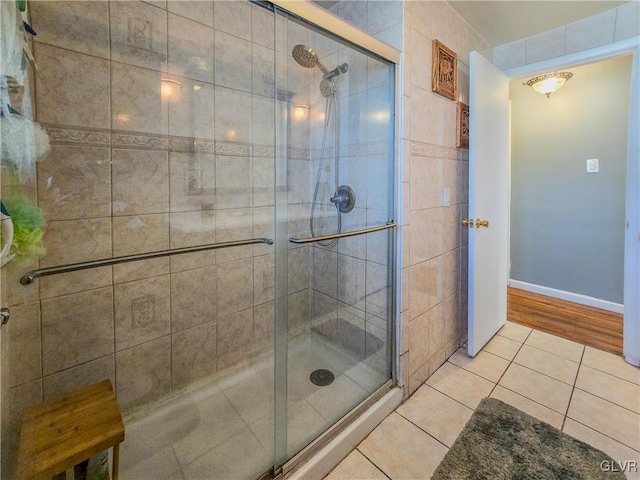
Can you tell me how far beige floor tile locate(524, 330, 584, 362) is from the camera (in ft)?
7.02

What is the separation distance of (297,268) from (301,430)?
29.5 inches

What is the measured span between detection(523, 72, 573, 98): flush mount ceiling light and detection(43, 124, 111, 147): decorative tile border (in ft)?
10.4

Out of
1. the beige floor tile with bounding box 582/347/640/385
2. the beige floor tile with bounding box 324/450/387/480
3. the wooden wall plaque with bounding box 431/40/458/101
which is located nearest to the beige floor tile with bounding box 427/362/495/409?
the beige floor tile with bounding box 324/450/387/480

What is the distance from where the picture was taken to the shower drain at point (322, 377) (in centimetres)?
168

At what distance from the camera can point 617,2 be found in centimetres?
185

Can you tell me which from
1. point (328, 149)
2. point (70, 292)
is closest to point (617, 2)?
point (328, 149)

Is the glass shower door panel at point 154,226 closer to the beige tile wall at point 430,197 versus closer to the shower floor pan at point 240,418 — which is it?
the shower floor pan at point 240,418

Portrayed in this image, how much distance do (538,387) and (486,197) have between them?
1.23m

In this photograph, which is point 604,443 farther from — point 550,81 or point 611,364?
point 550,81

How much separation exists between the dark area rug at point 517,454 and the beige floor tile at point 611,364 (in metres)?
0.82

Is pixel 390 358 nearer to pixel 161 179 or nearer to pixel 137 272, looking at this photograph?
pixel 137 272

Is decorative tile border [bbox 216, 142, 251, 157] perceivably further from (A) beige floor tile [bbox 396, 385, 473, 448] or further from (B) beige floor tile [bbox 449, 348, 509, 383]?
(B) beige floor tile [bbox 449, 348, 509, 383]

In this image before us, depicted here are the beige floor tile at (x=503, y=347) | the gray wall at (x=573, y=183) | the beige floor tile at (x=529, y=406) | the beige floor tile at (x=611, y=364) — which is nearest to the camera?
the beige floor tile at (x=529, y=406)

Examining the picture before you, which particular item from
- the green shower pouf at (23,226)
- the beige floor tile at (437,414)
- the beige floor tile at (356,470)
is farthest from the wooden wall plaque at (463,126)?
the green shower pouf at (23,226)
